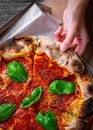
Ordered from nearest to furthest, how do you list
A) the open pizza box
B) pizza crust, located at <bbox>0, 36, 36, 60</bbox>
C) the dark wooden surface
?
1. pizza crust, located at <bbox>0, 36, 36, 60</bbox>
2. the open pizza box
3. the dark wooden surface

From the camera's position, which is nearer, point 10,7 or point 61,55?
point 61,55

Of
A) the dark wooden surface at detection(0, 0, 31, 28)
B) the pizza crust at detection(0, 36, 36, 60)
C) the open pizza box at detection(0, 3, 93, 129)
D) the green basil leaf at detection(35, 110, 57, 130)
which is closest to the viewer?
the green basil leaf at detection(35, 110, 57, 130)

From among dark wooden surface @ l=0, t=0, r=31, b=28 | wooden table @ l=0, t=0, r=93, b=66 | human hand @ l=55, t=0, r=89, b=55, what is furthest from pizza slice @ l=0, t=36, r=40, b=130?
dark wooden surface @ l=0, t=0, r=31, b=28

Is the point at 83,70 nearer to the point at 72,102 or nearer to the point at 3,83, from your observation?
the point at 72,102

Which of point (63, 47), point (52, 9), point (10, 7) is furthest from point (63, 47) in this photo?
point (10, 7)

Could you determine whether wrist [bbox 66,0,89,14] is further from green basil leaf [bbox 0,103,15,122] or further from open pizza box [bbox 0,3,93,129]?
green basil leaf [bbox 0,103,15,122]

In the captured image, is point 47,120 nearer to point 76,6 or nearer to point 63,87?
point 63,87

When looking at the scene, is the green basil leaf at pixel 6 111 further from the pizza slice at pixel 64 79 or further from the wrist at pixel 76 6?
the wrist at pixel 76 6
